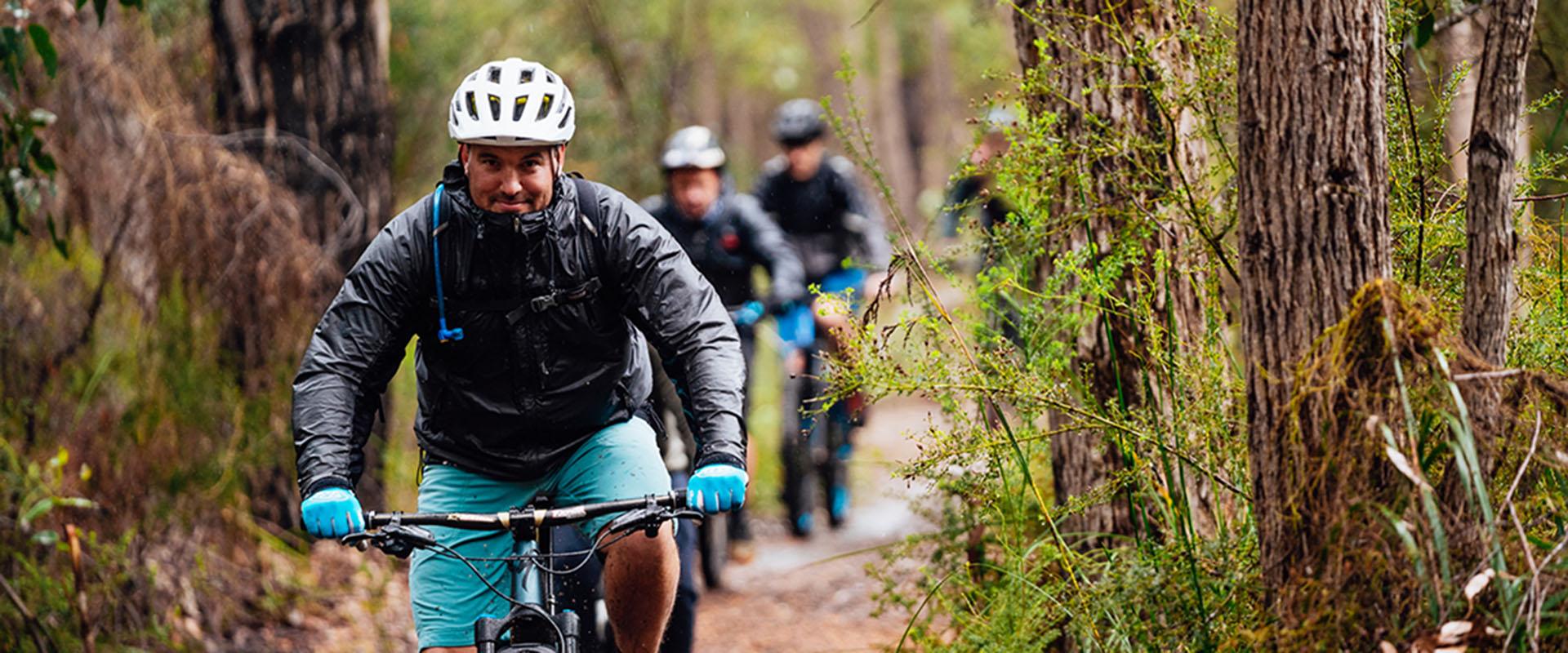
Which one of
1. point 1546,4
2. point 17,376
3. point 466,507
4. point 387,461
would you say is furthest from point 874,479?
point 466,507

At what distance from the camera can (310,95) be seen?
815 cm

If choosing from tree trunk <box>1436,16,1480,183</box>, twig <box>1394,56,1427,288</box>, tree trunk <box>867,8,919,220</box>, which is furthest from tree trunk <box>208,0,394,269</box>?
tree trunk <box>867,8,919,220</box>

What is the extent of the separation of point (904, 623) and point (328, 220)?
3696 millimetres

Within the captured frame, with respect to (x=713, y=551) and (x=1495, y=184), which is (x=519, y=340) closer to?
(x=1495, y=184)

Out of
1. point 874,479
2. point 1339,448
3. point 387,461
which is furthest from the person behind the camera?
point 874,479

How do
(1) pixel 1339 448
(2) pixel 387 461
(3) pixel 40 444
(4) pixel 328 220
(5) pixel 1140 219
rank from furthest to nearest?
(2) pixel 387 461, (4) pixel 328 220, (3) pixel 40 444, (5) pixel 1140 219, (1) pixel 1339 448

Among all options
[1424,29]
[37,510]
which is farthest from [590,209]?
[37,510]

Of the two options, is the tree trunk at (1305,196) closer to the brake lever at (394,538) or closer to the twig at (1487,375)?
the twig at (1487,375)

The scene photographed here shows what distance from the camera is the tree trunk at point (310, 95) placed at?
799cm

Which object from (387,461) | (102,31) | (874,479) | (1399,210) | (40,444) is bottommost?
(874,479)

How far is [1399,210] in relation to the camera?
3.53m

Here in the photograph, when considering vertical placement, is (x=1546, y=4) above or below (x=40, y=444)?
above

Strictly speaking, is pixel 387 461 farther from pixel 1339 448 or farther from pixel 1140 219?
pixel 1339 448

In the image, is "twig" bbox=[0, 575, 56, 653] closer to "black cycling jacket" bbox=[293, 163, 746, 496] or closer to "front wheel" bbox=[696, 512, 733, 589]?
"black cycling jacket" bbox=[293, 163, 746, 496]
